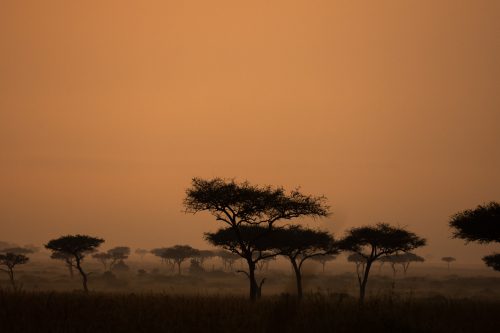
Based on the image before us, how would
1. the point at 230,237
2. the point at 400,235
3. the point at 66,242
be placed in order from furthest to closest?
the point at 66,242 < the point at 400,235 < the point at 230,237

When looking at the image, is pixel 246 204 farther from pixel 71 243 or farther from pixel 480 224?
pixel 71 243

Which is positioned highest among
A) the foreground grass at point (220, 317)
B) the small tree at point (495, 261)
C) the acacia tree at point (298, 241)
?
the acacia tree at point (298, 241)

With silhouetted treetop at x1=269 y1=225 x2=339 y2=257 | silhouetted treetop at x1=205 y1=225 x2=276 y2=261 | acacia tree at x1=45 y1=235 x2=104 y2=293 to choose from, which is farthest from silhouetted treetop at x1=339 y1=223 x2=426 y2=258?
acacia tree at x1=45 y1=235 x2=104 y2=293

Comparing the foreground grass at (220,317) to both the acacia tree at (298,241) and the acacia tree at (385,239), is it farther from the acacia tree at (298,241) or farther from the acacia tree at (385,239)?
the acacia tree at (385,239)

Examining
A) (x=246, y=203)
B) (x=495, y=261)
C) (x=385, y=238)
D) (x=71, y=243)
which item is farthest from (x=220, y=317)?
(x=495, y=261)

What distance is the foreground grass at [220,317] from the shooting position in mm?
13625

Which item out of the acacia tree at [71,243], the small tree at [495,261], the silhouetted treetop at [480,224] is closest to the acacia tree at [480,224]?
the silhouetted treetop at [480,224]

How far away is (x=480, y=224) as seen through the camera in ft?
112

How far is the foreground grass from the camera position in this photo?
13625 mm

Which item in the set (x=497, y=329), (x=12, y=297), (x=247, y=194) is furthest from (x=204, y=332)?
(x=247, y=194)

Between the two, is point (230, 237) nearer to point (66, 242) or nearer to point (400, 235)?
point (400, 235)

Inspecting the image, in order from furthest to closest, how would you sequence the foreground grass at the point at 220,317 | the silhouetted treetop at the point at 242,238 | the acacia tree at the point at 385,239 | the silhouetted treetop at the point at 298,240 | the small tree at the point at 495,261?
the small tree at the point at 495,261 < the acacia tree at the point at 385,239 < the silhouetted treetop at the point at 298,240 < the silhouetted treetop at the point at 242,238 < the foreground grass at the point at 220,317

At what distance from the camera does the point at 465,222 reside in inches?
1384

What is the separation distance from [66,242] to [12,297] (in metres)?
43.7
